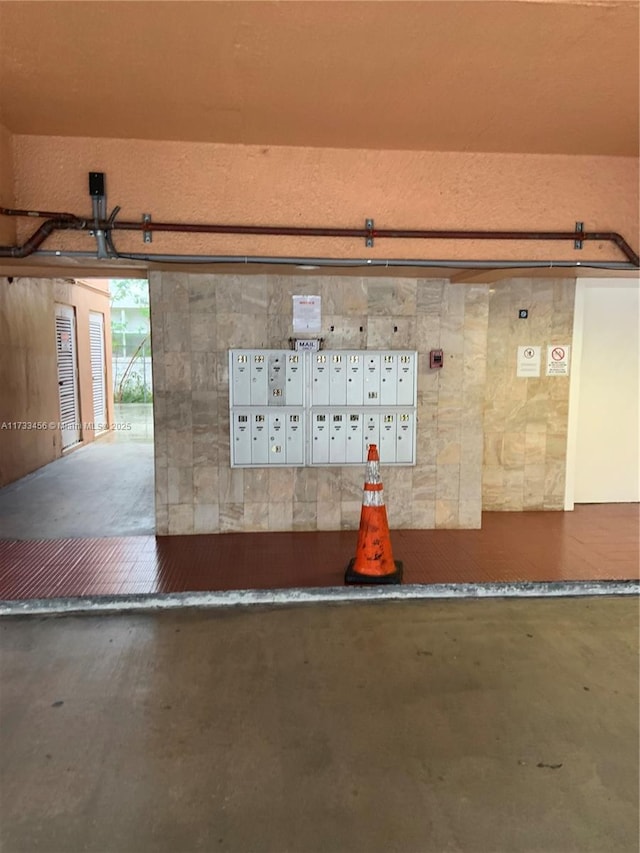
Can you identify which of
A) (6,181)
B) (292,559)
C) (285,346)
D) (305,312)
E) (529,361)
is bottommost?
(292,559)

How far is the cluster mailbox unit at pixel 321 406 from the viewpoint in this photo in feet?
18.7

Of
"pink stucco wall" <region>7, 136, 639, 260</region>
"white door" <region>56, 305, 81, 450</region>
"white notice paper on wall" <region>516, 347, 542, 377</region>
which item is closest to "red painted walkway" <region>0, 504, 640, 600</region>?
"white notice paper on wall" <region>516, 347, 542, 377</region>

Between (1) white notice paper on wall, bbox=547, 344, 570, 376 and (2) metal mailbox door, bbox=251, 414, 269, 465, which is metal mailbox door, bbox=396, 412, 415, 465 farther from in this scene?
(1) white notice paper on wall, bbox=547, 344, 570, 376

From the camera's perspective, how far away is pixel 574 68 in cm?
311

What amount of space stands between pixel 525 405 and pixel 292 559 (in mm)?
3375

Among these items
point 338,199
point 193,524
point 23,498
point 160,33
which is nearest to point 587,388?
point 338,199

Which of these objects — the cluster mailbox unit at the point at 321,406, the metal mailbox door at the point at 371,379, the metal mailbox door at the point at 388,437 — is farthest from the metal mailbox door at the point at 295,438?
the metal mailbox door at the point at 388,437

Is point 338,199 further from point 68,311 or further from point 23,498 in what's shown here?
point 68,311

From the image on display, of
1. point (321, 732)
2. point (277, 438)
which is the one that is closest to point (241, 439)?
point (277, 438)

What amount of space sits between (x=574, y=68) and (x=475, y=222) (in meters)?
1.49

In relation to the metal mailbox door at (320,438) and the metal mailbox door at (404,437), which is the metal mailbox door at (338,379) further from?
the metal mailbox door at (404,437)

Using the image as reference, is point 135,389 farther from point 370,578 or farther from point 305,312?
point 370,578

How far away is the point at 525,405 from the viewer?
662cm

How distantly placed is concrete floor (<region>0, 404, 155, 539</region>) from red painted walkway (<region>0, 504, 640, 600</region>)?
477 millimetres
